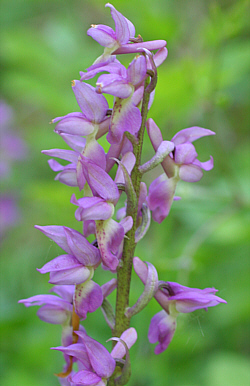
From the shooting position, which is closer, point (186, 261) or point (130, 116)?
point (130, 116)

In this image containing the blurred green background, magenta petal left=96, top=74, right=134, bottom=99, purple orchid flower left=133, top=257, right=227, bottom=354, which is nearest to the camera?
magenta petal left=96, top=74, right=134, bottom=99

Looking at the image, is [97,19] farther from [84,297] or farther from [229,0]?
[84,297]

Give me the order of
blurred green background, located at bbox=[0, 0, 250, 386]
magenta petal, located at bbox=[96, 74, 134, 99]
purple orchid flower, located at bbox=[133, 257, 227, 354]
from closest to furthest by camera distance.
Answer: magenta petal, located at bbox=[96, 74, 134, 99] → purple orchid flower, located at bbox=[133, 257, 227, 354] → blurred green background, located at bbox=[0, 0, 250, 386]

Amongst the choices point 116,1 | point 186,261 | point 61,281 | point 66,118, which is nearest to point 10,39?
point 116,1

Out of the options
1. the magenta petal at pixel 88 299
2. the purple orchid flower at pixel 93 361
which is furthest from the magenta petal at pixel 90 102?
the purple orchid flower at pixel 93 361

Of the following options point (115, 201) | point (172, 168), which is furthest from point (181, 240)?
point (115, 201)

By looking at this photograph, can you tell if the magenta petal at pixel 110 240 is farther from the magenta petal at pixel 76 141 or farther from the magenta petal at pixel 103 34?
the magenta petal at pixel 103 34

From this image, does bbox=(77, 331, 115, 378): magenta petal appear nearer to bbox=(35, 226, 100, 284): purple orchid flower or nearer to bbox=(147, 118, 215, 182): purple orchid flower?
bbox=(35, 226, 100, 284): purple orchid flower

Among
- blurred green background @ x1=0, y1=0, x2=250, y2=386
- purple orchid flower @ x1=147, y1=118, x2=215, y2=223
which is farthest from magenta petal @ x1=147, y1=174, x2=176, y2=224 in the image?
blurred green background @ x1=0, y1=0, x2=250, y2=386

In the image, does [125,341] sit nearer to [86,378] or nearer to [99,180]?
[86,378]
